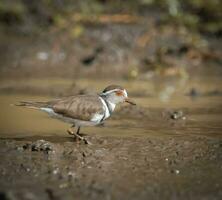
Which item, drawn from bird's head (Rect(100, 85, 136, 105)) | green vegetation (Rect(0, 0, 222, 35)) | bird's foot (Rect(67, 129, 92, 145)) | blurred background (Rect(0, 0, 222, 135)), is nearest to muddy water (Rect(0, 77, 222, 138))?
blurred background (Rect(0, 0, 222, 135))

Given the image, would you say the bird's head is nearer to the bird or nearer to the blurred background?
the bird

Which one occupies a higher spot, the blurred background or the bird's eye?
the blurred background

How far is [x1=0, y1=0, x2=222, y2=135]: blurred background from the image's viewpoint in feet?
56.3

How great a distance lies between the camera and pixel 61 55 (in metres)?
18.8

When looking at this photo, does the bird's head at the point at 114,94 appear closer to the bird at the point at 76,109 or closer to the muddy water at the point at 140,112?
the bird at the point at 76,109

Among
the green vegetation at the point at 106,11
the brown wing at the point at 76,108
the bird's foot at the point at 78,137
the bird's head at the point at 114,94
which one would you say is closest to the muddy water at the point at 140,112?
the bird's foot at the point at 78,137

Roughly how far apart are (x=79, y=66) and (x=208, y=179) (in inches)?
448

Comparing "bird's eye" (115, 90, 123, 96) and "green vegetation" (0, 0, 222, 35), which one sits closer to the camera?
"bird's eye" (115, 90, 123, 96)

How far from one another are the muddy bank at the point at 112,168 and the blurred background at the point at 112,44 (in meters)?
6.44

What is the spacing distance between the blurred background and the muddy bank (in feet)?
21.1

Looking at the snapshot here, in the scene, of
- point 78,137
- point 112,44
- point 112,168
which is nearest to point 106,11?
point 112,44

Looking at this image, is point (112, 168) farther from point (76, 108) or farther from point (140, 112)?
point (140, 112)

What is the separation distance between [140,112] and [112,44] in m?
7.73

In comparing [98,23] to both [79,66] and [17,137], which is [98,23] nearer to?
[79,66]
